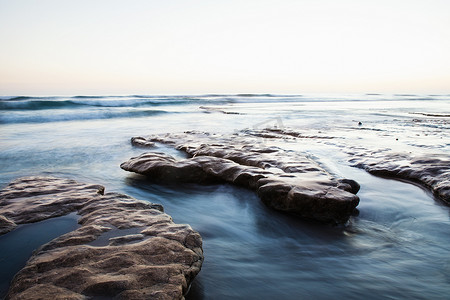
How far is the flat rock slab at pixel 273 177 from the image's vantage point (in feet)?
8.66

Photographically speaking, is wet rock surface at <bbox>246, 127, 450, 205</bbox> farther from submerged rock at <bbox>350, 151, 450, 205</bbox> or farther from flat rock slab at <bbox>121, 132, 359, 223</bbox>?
flat rock slab at <bbox>121, 132, 359, 223</bbox>

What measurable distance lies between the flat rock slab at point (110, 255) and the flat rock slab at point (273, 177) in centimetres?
114

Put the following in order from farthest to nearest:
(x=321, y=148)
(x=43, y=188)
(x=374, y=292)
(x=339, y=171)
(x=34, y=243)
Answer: (x=321, y=148) < (x=339, y=171) < (x=43, y=188) < (x=34, y=243) < (x=374, y=292)

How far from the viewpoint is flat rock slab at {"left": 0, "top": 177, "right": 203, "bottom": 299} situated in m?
1.37

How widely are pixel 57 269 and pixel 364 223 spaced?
233 centimetres

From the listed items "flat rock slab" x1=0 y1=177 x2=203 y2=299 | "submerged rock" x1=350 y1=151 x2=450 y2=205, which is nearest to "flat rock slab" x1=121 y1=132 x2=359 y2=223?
"submerged rock" x1=350 y1=151 x2=450 y2=205

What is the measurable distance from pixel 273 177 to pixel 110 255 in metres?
1.94

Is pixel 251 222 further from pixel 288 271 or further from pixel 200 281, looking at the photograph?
pixel 200 281

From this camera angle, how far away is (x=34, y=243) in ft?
6.87

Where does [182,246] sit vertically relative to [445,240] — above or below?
above

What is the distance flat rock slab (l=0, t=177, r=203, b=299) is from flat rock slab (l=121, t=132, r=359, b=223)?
1139mm

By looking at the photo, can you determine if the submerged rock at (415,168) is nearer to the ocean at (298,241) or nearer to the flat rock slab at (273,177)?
the ocean at (298,241)

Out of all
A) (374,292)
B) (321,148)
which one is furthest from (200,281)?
(321,148)

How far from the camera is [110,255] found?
64.6 inches
